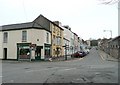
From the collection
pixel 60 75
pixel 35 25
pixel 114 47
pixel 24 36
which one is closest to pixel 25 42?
→ pixel 24 36

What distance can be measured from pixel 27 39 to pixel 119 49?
66.4 feet

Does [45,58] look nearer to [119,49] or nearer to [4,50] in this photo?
[4,50]

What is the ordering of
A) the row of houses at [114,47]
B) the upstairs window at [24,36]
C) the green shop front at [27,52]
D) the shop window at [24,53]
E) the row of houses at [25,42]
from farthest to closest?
the row of houses at [114,47]
the upstairs window at [24,36]
the row of houses at [25,42]
the shop window at [24,53]
the green shop front at [27,52]

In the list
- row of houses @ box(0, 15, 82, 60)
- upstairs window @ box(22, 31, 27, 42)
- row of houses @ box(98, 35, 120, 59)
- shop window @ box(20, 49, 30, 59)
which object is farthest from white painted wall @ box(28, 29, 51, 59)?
row of houses @ box(98, 35, 120, 59)

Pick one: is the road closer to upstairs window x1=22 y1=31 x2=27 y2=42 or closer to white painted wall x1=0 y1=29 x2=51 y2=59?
white painted wall x1=0 y1=29 x2=51 y2=59

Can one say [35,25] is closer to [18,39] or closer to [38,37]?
[38,37]

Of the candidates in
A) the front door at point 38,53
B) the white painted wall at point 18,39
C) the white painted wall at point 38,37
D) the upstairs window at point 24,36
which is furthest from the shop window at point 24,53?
the white painted wall at point 38,37

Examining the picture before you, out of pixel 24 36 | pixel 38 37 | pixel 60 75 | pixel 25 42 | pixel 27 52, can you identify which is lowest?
pixel 60 75

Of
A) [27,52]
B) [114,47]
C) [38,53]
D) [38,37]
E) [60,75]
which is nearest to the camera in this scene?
[60,75]

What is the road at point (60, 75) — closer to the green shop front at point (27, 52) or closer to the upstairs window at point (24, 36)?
the green shop front at point (27, 52)

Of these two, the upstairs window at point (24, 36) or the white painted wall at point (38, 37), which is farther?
the upstairs window at point (24, 36)

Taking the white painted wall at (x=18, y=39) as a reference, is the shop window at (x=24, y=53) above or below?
below

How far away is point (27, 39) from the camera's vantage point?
46688 millimetres

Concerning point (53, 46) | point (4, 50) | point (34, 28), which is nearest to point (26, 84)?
point (34, 28)
